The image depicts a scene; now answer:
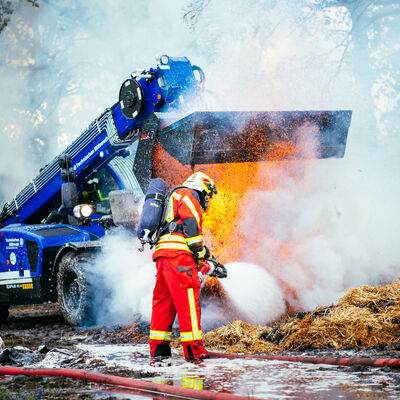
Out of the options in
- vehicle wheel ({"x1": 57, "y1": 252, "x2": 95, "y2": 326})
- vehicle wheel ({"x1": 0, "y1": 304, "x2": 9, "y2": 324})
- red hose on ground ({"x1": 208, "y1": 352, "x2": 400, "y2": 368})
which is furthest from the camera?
vehicle wheel ({"x1": 0, "y1": 304, "x2": 9, "y2": 324})

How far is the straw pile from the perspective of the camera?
582cm

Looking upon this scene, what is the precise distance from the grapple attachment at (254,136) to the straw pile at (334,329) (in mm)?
2134

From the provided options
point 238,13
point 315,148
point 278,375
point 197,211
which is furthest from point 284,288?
point 238,13

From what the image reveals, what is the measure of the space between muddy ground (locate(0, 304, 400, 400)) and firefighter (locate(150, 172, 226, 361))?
2.01 feet

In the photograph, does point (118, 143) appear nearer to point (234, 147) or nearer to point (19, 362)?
point (234, 147)

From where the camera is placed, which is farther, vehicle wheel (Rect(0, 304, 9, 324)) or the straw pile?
vehicle wheel (Rect(0, 304, 9, 324))

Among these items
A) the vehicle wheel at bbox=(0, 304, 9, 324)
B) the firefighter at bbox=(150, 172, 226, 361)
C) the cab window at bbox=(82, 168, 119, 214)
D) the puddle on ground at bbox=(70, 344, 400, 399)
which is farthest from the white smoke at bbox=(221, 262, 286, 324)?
the vehicle wheel at bbox=(0, 304, 9, 324)

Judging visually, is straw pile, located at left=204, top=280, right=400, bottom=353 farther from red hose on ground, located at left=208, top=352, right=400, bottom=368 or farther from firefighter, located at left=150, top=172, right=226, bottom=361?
firefighter, located at left=150, top=172, right=226, bottom=361

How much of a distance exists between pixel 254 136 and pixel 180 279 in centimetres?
275

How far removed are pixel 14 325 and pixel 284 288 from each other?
467cm

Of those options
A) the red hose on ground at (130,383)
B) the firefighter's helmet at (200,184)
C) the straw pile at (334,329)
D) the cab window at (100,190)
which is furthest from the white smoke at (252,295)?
the red hose on ground at (130,383)

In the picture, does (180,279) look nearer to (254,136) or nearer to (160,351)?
(160,351)

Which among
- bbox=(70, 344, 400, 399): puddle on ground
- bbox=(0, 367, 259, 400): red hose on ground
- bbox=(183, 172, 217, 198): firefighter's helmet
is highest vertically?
bbox=(183, 172, 217, 198): firefighter's helmet

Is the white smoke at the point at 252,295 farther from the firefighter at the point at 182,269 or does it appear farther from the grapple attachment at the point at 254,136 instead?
the firefighter at the point at 182,269
